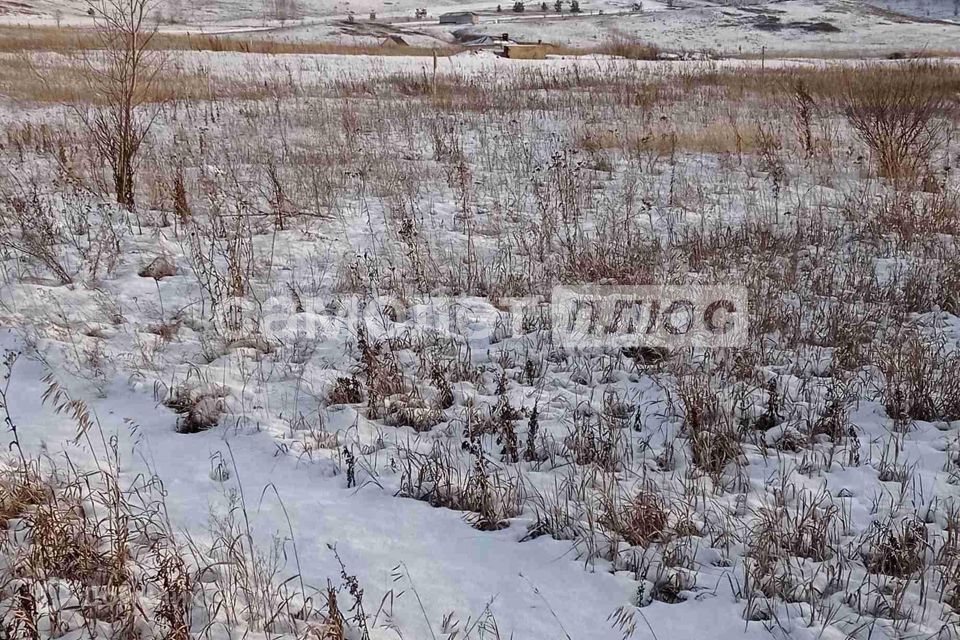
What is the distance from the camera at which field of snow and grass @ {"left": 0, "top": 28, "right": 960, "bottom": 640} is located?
220cm

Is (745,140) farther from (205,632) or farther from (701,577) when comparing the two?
(205,632)

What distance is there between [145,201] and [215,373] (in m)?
3.43

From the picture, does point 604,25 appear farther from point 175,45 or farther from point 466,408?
point 466,408

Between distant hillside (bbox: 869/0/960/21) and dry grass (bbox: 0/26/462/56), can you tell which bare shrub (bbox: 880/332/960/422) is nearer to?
dry grass (bbox: 0/26/462/56)

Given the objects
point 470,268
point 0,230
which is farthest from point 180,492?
point 0,230

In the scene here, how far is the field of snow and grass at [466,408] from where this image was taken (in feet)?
7.22

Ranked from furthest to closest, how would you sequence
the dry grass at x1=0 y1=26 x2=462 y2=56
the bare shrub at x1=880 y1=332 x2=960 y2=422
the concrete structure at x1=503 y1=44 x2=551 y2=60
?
the concrete structure at x1=503 y1=44 x2=551 y2=60 < the dry grass at x1=0 y1=26 x2=462 y2=56 < the bare shrub at x1=880 y1=332 x2=960 y2=422

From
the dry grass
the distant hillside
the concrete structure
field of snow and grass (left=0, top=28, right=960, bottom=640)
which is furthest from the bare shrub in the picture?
the distant hillside

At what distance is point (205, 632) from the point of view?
2016mm

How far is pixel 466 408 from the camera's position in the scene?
338 cm

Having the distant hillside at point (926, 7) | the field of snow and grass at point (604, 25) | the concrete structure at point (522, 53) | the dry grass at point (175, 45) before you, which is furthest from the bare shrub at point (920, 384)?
the distant hillside at point (926, 7)

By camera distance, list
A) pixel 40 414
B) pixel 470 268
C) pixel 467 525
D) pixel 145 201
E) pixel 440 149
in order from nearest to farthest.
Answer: pixel 467 525 → pixel 40 414 → pixel 470 268 → pixel 145 201 → pixel 440 149

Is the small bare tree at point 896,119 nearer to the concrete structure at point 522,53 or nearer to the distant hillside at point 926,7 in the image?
the concrete structure at point 522,53

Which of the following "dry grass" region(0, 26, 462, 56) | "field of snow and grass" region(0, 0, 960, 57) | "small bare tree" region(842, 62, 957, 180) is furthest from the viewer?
"field of snow and grass" region(0, 0, 960, 57)
